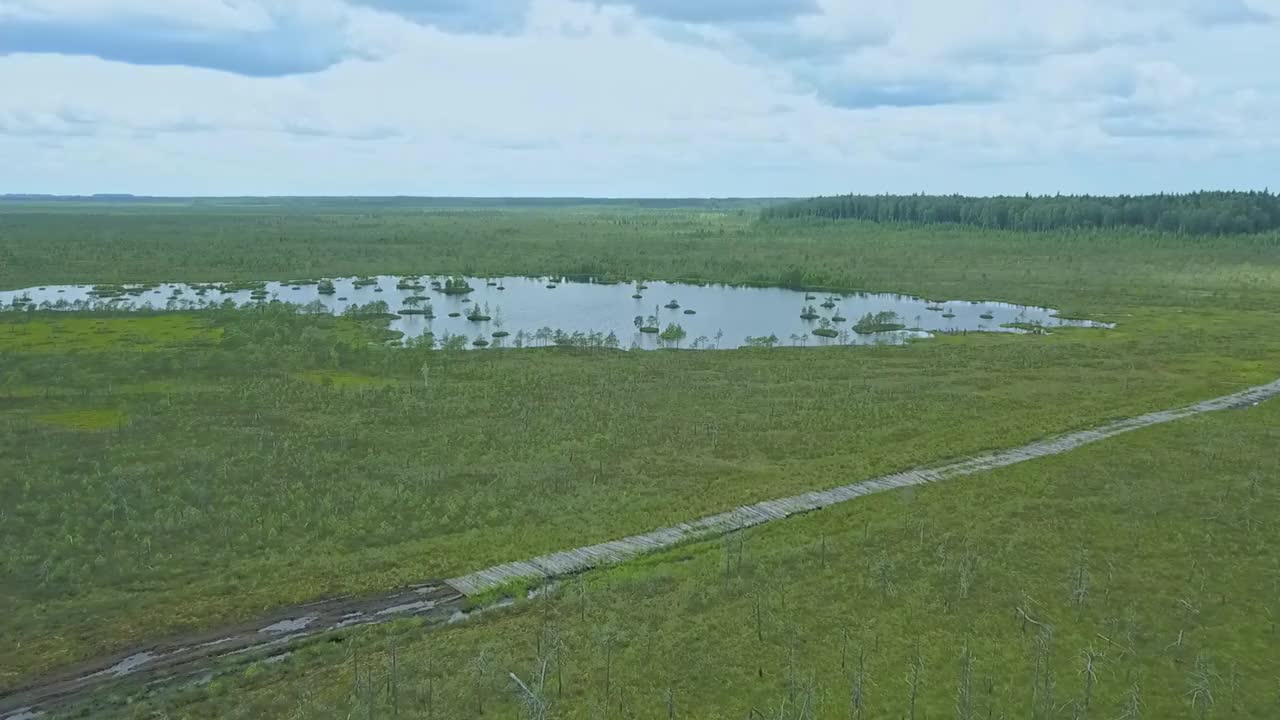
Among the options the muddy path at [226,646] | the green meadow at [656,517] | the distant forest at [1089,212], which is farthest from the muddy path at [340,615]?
Result: the distant forest at [1089,212]

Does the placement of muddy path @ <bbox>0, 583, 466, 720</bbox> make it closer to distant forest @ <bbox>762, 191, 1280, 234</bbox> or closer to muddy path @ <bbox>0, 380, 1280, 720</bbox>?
muddy path @ <bbox>0, 380, 1280, 720</bbox>

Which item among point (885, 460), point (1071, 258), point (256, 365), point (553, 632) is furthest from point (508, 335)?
point (1071, 258)

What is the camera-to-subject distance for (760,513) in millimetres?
27484

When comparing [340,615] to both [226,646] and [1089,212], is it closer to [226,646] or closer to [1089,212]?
[226,646]

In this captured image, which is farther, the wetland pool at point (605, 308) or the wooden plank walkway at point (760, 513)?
the wetland pool at point (605, 308)

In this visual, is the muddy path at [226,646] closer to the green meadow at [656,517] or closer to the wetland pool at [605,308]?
the green meadow at [656,517]

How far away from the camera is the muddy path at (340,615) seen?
18.2 m

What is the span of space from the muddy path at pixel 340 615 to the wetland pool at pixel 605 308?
29192mm

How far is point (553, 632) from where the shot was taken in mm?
19734

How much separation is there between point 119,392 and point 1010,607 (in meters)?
37.9

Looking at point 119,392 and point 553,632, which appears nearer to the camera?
point 553,632

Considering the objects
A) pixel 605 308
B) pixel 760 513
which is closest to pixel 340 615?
pixel 760 513

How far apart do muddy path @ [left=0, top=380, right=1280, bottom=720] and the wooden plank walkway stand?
0.03m

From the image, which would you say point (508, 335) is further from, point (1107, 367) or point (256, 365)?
point (1107, 367)
